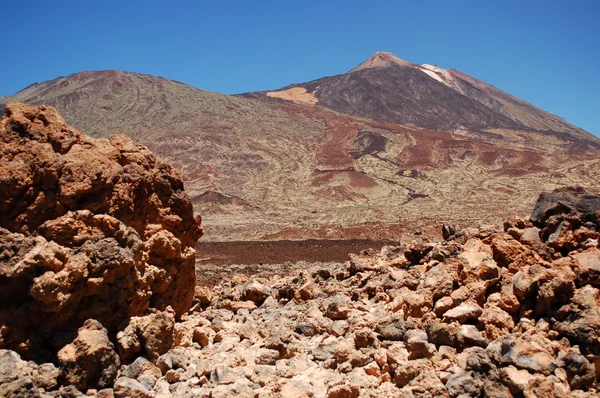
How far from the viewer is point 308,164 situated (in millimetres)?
52688

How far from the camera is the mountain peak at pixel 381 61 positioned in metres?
117

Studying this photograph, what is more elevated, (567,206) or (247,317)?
(567,206)

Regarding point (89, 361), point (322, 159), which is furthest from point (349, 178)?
point (89, 361)

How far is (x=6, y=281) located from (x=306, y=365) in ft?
9.97

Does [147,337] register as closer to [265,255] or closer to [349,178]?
[265,255]

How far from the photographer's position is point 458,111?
90938 mm

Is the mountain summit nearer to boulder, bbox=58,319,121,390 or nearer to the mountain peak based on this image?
the mountain peak

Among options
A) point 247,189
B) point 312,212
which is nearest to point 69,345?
point 312,212

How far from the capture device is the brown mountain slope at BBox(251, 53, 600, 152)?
78.2m

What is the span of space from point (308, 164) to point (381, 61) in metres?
74.8

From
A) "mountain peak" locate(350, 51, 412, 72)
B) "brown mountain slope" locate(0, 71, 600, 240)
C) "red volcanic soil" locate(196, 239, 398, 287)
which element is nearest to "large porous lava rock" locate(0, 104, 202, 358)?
"red volcanic soil" locate(196, 239, 398, 287)

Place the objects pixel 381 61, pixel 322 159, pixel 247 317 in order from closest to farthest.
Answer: pixel 247 317 < pixel 322 159 < pixel 381 61

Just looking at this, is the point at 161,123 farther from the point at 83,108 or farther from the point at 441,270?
the point at 441,270

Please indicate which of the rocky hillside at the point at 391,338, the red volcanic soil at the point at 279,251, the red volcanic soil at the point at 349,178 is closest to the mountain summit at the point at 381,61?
the red volcanic soil at the point at 349,178
